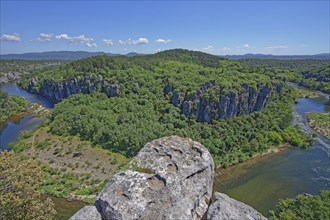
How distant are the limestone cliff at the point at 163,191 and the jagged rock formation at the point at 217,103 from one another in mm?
53814

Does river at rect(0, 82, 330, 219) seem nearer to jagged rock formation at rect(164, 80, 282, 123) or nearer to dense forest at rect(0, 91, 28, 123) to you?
A: jagged rock formation at rect(164, 80, 282, 123)

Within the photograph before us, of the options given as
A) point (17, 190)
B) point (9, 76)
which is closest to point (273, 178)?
point (17, 190)

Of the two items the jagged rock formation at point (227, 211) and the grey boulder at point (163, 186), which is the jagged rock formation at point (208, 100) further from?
the jagged rock formation at point (227, 211)

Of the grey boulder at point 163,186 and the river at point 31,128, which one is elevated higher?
the grey boulder at point 163,186

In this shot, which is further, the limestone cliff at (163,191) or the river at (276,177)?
the river at (276,177)

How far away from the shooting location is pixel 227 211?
10.2 m

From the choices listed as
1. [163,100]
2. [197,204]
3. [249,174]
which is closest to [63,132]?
[163,100]

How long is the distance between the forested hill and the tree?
119 ft

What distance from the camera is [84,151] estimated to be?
171 ft

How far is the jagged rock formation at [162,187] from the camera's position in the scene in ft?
31.4

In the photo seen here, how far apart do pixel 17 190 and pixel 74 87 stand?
3232 inches

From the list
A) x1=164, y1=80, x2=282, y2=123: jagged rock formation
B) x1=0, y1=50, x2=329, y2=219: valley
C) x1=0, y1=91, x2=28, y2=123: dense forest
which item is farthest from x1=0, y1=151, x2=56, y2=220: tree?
x1=0, y1=91, x2=28, y2=123: dense forest

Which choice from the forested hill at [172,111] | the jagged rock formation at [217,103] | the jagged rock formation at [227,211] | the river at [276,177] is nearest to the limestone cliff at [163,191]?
the jagged rock formation at [227,211]

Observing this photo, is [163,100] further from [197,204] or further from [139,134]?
[197,204]
